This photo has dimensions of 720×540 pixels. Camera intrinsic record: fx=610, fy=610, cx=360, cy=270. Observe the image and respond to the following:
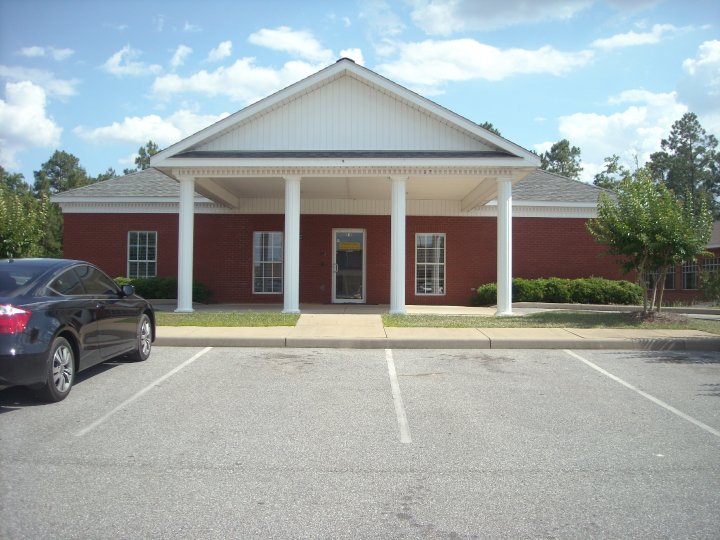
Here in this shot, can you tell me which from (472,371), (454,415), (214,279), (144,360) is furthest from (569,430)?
(214,279)

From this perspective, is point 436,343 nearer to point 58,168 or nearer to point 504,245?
point 504,245

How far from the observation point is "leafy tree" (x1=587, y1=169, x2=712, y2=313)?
1329 centimetres

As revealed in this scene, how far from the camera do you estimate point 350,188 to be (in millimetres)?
18469

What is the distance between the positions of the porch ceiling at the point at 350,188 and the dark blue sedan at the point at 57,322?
824 cm

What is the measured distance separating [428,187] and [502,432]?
12458 mm

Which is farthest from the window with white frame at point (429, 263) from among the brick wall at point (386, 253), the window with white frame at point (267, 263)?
the window with white frame at point (267, 263)

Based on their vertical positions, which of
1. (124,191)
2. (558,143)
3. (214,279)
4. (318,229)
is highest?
(558,143)

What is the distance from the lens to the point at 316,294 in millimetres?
20922

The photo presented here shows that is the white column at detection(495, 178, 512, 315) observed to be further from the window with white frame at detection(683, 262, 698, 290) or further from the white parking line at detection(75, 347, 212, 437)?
the window with white frame at detection(683, 262, 698, 290)

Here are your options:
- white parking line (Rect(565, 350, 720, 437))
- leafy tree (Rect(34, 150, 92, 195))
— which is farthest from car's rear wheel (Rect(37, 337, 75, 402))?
leafy tree (Rect(34, 150, 92, 195))

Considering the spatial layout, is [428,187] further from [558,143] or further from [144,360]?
[558,143]

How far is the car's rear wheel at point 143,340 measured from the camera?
9.37 metres

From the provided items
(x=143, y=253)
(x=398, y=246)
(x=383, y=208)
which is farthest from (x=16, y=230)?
(x=383, y=208)

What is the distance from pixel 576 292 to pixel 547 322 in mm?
6161
